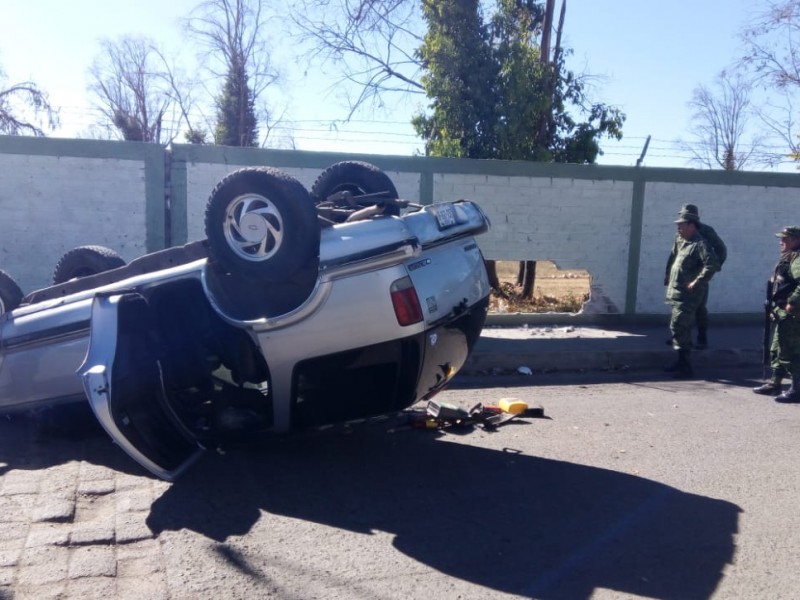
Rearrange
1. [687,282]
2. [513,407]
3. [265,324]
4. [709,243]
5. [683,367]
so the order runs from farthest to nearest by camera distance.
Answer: [709,243] < [683,367] < [687,282] < [513,407] < [265,324]

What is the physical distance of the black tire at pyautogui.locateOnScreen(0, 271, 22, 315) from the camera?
627 centimetres

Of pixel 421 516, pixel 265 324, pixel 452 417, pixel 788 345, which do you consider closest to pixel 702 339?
pixel 788 345

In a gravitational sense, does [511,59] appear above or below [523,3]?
below

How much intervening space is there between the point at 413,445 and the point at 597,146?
1194 centimetres

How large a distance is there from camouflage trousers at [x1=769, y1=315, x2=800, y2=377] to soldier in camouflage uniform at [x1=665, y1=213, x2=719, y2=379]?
962 mm

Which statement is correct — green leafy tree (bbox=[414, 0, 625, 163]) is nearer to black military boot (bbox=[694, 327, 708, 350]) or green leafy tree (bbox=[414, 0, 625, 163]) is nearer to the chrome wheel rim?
black military boot (bbox=[694, 327, 708, 350])

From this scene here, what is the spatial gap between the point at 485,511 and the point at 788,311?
15.7 feet


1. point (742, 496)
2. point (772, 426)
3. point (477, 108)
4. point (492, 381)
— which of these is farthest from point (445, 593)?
point (477, 108)

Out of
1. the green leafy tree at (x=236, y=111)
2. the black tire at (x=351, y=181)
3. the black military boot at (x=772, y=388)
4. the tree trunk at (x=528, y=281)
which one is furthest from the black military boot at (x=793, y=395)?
the green leafy tree at (x=236, y=111)

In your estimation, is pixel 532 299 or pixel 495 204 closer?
pixel 495 204

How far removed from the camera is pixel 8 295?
628 centimetres

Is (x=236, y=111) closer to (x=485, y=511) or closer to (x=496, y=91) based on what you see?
Result: (x=496, y=91)

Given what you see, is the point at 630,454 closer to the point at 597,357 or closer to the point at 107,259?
the point at 597,357

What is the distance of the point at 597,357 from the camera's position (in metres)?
9.82
